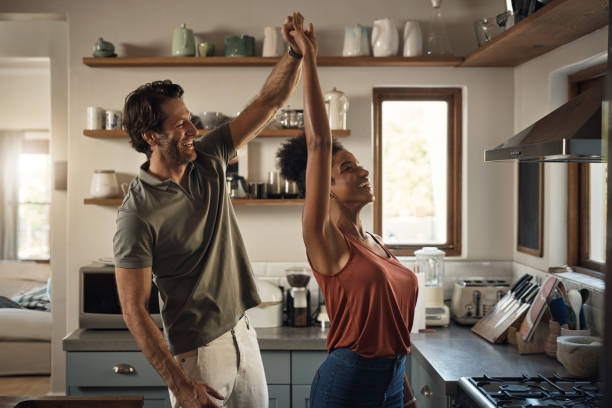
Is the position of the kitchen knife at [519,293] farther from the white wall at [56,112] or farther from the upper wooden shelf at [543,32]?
the white wall at [56,112]

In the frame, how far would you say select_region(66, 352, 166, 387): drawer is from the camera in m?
2.86

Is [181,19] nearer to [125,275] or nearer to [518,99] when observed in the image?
[518,99]

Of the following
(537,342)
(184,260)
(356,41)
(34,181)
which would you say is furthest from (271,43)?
(34,181)

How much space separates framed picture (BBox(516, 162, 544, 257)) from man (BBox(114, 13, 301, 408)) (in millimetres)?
1780

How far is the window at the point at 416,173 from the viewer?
350cm

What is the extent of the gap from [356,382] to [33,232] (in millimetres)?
6648

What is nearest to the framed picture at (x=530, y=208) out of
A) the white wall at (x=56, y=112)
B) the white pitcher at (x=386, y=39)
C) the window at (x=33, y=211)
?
the white pitcher at (x=386, y=39)

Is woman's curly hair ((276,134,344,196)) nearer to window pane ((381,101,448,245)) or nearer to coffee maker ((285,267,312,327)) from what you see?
coffee maker ((285,267,312,327))

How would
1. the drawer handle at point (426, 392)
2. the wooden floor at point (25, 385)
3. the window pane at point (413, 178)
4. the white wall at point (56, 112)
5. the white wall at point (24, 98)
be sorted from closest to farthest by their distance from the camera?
the drawer handle at point (426, 392), the window pane at point (413, 178), the white wall at point (56, 112), the wooden floor at point (25, 385), the white wall at point (24, 98)

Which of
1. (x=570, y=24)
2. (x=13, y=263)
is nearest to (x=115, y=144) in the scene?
(x=570, y=24)

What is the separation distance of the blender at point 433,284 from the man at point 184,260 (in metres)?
1.48

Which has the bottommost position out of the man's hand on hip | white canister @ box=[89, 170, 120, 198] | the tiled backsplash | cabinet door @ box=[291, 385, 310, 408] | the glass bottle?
cabinet door @ box=[291, 385, 310, 408]

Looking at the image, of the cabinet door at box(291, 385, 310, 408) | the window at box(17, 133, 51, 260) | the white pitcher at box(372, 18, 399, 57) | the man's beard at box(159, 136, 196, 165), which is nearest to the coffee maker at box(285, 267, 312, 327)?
the cabinet door at box(291, 385, 310, 408)

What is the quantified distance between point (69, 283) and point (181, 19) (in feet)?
5.41
